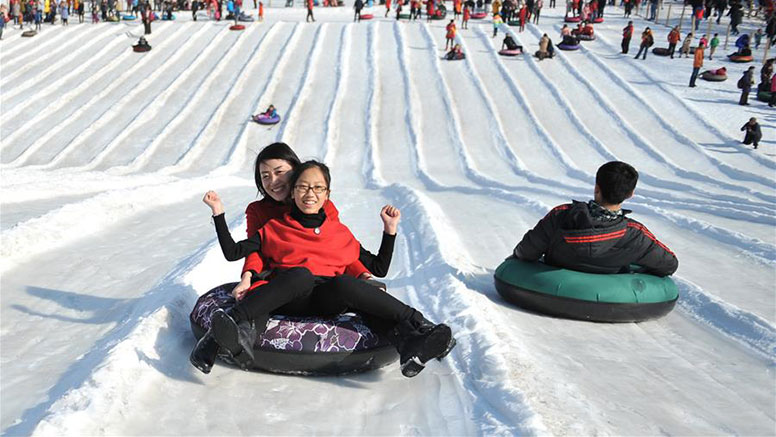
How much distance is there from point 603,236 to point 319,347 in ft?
6.48

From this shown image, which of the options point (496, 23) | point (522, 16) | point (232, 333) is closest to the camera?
point (232, 333)

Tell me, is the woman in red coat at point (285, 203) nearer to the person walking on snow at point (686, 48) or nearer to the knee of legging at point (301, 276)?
the knee of legging at point (301, 276)

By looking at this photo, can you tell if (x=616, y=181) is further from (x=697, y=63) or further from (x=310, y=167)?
(x=697, y=63)

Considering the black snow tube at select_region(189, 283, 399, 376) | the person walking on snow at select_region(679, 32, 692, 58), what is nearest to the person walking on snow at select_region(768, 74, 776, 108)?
the person walking on snow at select_region(679, 32, 692, 58)

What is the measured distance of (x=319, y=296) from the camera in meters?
3.31

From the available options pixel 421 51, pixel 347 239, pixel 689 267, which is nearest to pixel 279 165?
pixel 347 239

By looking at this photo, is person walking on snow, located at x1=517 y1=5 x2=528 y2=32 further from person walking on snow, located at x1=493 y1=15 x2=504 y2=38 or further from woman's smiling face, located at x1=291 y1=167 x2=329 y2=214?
woman's smiling face, located at x1=291 y1=167 x2=329 y2=214

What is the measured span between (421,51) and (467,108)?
5765mm

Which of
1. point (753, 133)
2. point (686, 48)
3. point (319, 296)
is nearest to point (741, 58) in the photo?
point (686, 48)

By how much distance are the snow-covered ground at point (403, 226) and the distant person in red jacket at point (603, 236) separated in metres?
0.39

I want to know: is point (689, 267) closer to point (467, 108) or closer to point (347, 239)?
point (347, 239)

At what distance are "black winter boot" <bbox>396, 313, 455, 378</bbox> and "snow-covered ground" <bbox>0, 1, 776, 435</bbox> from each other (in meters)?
0.16

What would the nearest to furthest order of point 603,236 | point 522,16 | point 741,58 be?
point 603,236 < point 741,58 < point 522,16

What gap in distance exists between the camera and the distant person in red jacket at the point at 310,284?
3039 mm
